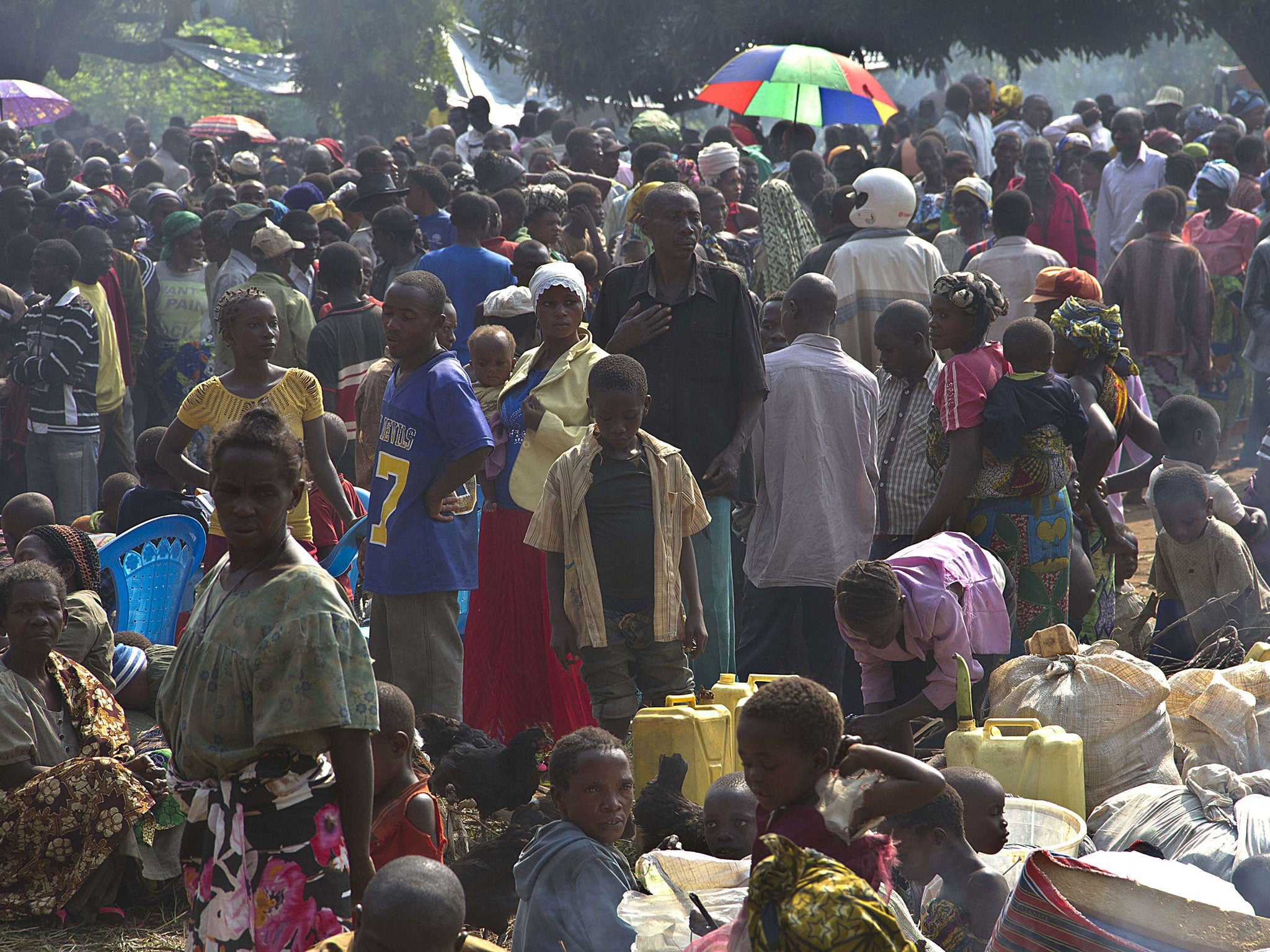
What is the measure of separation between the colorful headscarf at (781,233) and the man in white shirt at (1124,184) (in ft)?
16.7

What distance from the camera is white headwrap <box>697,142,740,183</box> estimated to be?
1113 centimetres

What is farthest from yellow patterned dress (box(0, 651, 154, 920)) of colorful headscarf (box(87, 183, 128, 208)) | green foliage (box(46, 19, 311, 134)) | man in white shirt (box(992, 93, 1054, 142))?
green foliage (box(46, 19, 311, 134))

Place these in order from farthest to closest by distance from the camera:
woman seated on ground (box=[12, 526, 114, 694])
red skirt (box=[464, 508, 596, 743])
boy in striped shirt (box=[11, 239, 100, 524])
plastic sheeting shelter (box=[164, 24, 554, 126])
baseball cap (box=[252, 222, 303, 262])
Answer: plastic sheeting shelter (box=[164, 24, 554, 126]) → boy in striped shirt (box=[11, 239, 100, 524]) → baseball cap (box=[252, 222, 303, 262]) → red skirt (box=[464, 508, 596, 743]) → woman seated on ground (box=[12, 526, 114, 694])

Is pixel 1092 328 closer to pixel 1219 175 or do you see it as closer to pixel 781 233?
pixel 781 233

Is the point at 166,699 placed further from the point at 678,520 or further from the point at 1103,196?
the point at 1103,196

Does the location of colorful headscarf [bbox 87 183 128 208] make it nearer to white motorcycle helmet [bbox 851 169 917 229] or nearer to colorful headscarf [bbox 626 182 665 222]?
colorful headscarf [bbox 626 182 665 222]

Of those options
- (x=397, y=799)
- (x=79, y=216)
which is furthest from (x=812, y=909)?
(x=79, y=216)

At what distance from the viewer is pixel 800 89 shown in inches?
542

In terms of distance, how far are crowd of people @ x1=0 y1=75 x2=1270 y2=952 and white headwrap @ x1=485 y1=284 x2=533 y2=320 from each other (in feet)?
0.14

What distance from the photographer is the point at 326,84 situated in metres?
33.9

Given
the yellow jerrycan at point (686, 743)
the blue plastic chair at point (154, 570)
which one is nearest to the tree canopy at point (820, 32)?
the blue plastic chair at point (154, 570)

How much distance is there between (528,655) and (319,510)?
1205 millimetres

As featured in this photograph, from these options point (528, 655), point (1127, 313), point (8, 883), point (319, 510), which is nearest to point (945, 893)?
point (528, 655)

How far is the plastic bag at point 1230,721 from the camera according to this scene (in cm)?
464
